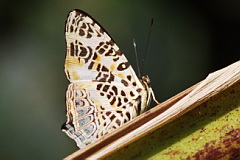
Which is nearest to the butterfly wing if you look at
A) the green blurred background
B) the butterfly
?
the butterfly

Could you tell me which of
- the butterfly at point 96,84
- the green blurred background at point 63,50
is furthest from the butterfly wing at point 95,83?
the green blurred background at point 63,50

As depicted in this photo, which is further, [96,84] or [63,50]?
[63,50]

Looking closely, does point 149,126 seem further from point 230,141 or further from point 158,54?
point 158,54

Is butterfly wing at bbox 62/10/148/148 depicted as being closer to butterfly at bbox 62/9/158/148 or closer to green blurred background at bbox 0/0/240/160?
butterfly at bbox 62/9/158/148

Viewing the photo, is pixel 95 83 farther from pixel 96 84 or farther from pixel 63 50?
pixel 63 50

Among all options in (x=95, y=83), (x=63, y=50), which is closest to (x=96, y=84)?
(x=95, y=83)

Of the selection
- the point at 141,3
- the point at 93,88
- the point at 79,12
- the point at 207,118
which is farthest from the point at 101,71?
the point at 141,3

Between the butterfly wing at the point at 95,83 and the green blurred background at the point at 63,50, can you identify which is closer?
the butterfly wing at the point at 95,83

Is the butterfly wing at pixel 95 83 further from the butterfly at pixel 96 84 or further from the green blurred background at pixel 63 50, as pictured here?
the green blurred background at pixel 63 50
